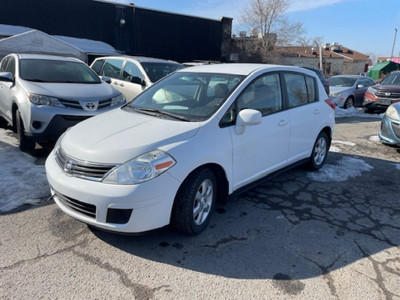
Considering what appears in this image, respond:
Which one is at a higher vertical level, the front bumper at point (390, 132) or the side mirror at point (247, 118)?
the side mirror at point (247, 118)

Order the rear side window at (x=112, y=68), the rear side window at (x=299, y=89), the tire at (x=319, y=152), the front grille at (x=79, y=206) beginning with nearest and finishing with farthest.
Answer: the front grille at (x=79, y=206) < the rear side window at (x=299, y=89) < the tire at (x=319, y=152) < the rear side window at (x=112, y=68)

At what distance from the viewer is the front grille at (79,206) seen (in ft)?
9.34

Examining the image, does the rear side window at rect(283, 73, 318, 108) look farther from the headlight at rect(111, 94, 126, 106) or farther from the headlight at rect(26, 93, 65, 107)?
the headlight at rect(26, 93, 65, 107)

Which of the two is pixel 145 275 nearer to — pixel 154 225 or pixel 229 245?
pixel 154 225

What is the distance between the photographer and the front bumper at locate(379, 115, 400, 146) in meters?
6.62

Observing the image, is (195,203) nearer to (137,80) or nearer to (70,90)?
(70,90)

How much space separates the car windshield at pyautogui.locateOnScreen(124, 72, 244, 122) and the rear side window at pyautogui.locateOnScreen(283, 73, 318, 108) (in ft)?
3.33

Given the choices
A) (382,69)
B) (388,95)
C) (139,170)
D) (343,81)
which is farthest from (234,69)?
(382,69)

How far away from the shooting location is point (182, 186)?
301 cm

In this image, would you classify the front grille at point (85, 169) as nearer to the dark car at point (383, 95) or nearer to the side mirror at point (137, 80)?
the side mirror at point (137, 80)

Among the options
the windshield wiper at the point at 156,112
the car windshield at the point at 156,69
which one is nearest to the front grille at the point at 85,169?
the windshield wiper at the point at 156,112

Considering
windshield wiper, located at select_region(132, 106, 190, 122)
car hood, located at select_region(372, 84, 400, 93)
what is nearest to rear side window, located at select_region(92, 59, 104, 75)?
windshield wiper, located at select_region(132, 106, 190, 122)

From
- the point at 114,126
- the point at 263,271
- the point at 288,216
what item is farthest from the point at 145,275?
the point at 288,216

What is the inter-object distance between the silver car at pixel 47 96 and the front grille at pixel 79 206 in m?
2.49
